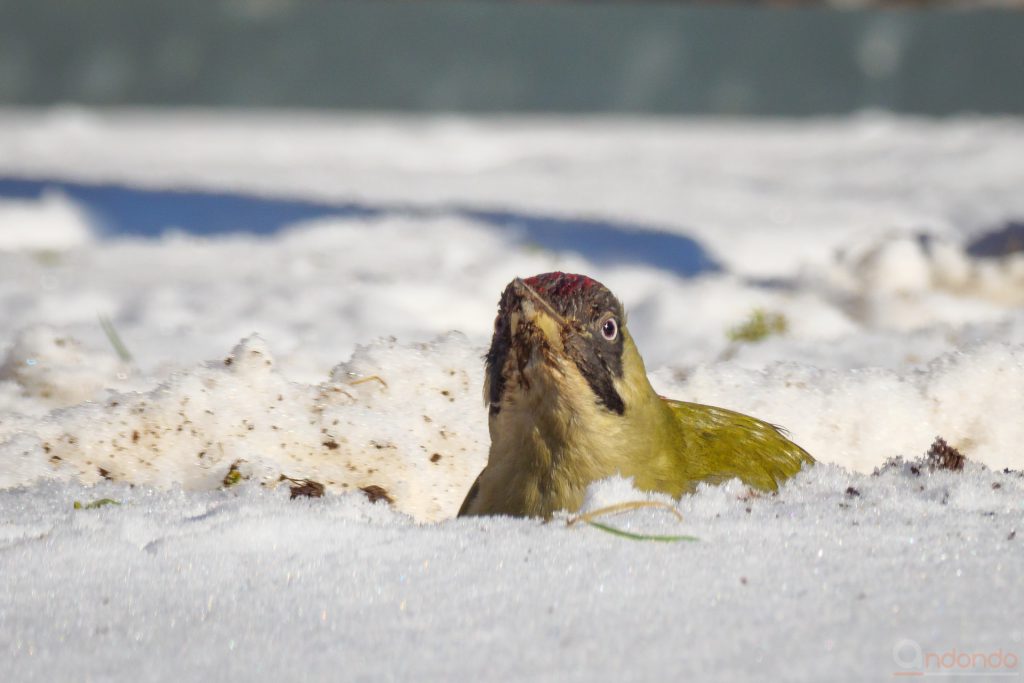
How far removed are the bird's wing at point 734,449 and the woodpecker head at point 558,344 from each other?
241 millimetres

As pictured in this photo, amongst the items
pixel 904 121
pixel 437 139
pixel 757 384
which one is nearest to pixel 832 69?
pixel 904 121

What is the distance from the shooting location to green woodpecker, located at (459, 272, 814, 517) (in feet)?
6.37

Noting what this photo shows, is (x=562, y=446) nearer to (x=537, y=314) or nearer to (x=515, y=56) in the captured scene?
(x=537, y=314)

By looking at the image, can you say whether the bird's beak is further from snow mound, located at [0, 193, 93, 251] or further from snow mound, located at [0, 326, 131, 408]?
snow mound, located at [0, 193, 93, 251]

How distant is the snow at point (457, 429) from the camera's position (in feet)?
4.72

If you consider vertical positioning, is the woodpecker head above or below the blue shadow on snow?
above

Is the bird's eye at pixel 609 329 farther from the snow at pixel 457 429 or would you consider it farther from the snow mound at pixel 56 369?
the snow mound at pixel 56 369

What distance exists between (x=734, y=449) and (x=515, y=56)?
572 centimetres

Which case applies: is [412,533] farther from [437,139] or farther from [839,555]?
[437,139]

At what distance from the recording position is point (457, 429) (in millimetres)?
2729

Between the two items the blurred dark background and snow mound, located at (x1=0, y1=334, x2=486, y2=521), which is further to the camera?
the blurred dark background

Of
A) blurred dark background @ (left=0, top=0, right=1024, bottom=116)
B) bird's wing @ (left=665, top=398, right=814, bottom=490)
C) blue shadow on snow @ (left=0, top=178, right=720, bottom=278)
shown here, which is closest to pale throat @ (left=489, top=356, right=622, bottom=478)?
bird's wing @ (left=665, top=398, right=814, bottom=490)

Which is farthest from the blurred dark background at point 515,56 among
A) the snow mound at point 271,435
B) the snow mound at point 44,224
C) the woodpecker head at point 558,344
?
the woodpecker head at point 558,344

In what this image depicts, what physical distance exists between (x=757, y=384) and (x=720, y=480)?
83 cm
